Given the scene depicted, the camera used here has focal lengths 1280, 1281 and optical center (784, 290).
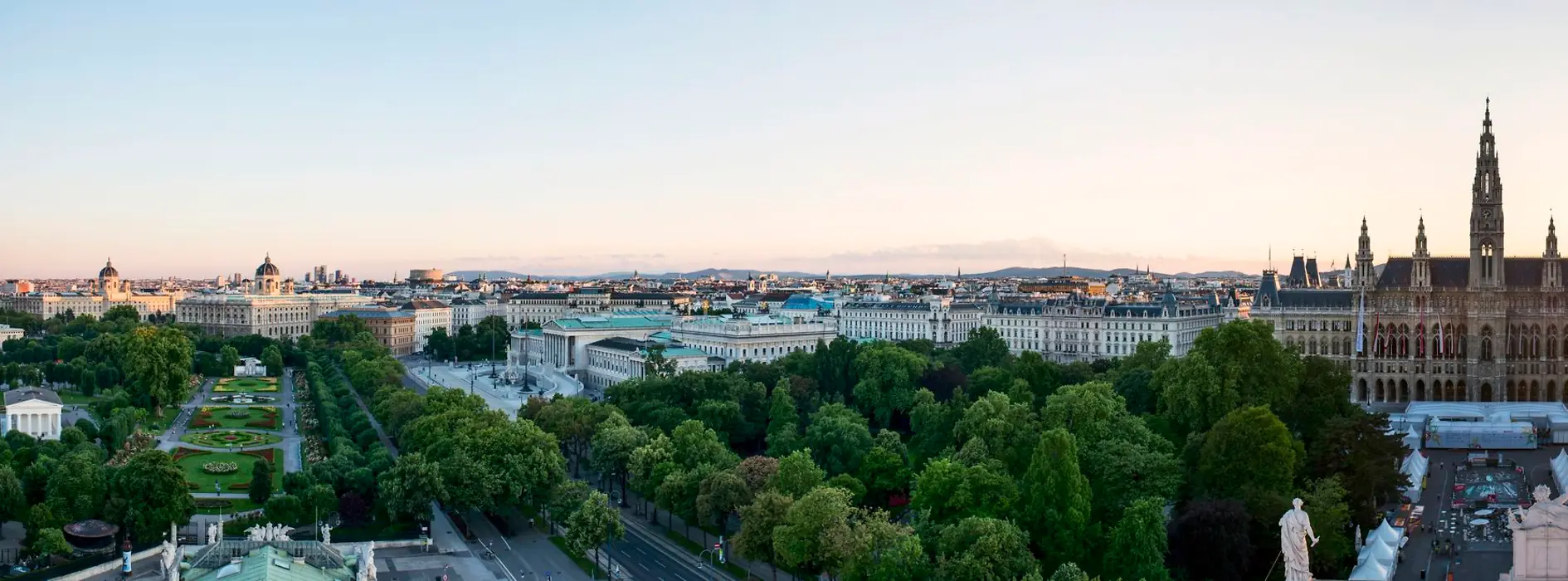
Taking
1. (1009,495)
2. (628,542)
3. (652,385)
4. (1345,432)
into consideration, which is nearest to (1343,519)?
(1345,432)

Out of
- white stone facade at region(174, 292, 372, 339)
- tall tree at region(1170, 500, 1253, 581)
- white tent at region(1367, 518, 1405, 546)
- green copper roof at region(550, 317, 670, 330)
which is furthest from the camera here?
white stone facade at region(174, 292, 372, 339)

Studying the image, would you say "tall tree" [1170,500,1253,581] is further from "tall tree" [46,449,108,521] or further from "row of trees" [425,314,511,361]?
"row of trees" [425,314,511,361]

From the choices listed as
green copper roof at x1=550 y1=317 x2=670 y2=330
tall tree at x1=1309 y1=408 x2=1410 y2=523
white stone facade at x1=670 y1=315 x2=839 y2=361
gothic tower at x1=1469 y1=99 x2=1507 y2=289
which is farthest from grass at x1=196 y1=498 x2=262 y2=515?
gothic tower at x1=1469 y1=99 x2=1507 y2=289

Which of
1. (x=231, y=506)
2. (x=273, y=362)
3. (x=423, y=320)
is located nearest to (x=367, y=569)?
(x=231, y=506)

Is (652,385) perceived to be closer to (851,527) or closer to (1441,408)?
(851,527)

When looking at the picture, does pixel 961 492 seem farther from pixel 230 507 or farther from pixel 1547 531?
pixel 230 507

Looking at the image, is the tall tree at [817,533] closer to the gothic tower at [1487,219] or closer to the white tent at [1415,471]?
the white tent at [1415,471]
